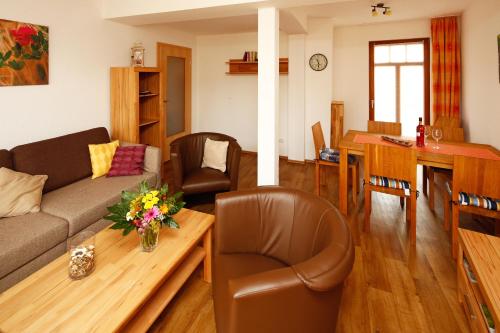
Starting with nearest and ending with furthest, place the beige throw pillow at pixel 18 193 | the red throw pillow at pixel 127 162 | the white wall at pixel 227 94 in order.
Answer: the beige throw pillow at pixel 18 193
the red throw pillow at pixel 127 162
the white wall at pixel 227 94

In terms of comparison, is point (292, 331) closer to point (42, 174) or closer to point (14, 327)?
point (14, 327)

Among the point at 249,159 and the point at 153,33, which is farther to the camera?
the point at 249,159

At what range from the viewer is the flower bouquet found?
173 cm

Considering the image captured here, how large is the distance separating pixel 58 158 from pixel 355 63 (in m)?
4.76

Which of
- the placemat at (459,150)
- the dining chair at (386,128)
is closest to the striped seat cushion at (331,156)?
the placemat at (459,150)

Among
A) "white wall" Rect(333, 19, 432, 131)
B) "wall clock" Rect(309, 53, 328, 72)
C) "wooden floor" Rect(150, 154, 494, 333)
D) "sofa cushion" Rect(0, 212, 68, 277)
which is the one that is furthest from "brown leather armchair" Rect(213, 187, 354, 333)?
"white wall" Rect(333, 19, 432, 131)

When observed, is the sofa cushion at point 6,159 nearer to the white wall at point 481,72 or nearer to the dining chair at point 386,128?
the dining chair at point 386,128

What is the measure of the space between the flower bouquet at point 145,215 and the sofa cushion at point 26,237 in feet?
2.08

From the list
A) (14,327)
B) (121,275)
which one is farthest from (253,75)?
(14,327)

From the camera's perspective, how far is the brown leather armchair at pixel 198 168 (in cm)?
Answer: 319

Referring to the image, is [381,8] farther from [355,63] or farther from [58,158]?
[58,158]

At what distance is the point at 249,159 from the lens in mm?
5633

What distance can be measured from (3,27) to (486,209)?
13.5ft

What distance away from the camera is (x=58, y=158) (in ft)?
9.23
